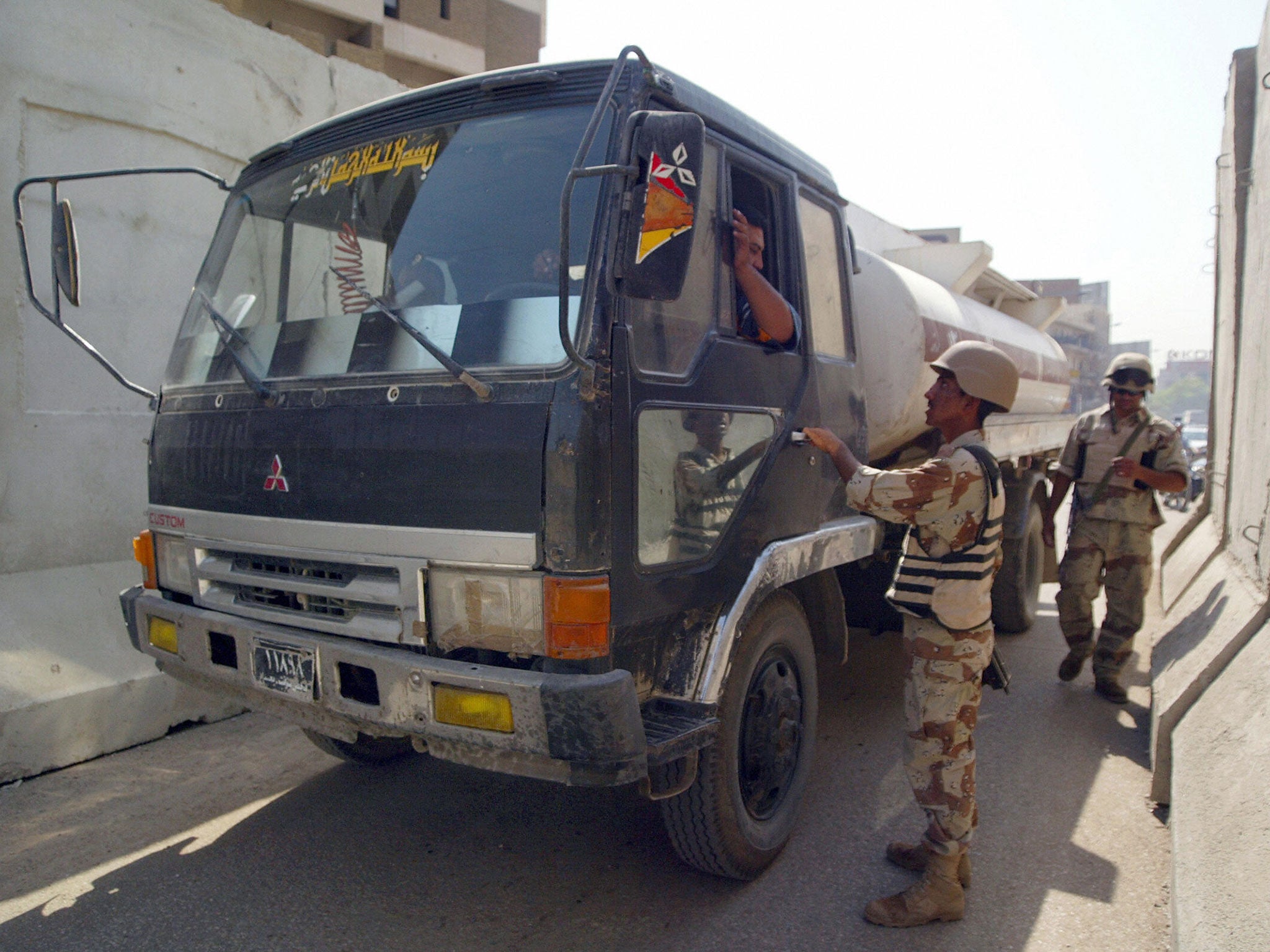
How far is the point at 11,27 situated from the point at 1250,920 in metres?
6.11

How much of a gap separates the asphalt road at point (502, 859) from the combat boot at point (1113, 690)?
0.57 meters

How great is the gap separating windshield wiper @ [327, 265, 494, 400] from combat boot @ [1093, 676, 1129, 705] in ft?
13.2

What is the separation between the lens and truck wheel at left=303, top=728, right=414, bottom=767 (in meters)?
3.62

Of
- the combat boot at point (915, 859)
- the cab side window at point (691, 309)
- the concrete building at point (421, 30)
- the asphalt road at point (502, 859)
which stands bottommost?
the asphalt road at point (502, 859)

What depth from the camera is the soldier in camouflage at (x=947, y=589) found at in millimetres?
2660

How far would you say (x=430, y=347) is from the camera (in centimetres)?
238

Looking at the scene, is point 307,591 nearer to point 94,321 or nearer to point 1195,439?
point 94,321

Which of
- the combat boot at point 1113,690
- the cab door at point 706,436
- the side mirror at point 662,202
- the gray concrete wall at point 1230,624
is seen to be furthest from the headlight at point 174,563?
the combat boot at point 1113,690

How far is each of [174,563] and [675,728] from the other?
6.06ft

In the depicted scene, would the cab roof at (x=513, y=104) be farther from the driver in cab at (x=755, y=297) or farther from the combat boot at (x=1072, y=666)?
the combat boot at (x=1072, y=666)

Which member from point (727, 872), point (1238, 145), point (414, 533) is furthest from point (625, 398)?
A: point (1238, 145)

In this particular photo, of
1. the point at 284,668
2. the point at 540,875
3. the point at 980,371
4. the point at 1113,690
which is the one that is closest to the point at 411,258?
the point at 284,668

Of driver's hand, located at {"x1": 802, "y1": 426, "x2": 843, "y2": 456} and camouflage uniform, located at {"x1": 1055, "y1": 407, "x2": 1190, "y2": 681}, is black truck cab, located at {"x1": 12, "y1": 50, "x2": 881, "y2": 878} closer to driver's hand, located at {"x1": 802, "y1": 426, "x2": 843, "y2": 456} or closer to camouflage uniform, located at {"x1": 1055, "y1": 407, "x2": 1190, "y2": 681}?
driver's hand, located at {"x1": 802, "y1": 426, "x2": 843, "y2": 456}

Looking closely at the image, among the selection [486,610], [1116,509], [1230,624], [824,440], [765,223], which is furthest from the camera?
[1116,509]
